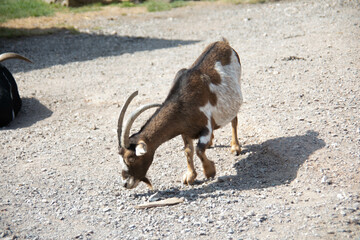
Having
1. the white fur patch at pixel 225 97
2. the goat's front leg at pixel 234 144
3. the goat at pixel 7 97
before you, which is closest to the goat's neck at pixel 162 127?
the white fur patch at pixel 225 97

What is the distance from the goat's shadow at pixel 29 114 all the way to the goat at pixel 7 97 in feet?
0.43

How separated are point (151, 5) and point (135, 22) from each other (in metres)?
2.49

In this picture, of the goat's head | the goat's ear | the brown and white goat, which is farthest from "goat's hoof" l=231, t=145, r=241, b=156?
the goat's ear

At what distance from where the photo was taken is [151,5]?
63.1ft

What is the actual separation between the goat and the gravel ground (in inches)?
9.2

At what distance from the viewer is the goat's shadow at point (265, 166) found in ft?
19.8

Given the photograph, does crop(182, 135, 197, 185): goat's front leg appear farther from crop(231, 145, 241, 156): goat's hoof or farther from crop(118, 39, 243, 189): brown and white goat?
crop(231, 145, 241, 156): goat's hoof

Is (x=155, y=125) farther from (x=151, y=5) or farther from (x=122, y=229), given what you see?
(x=151, y=5)

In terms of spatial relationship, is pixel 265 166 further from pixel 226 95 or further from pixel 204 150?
pixel 226 95

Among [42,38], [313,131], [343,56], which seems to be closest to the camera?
[313,131]

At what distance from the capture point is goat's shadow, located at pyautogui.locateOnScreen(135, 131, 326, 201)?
6.04 metres

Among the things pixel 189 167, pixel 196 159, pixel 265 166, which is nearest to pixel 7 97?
pixel 196 159

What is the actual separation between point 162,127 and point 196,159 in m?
1.44

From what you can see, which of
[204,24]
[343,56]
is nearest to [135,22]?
[204,24]
